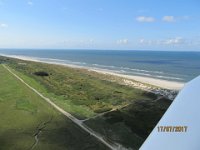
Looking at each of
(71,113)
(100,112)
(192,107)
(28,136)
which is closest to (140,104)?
(100,112)

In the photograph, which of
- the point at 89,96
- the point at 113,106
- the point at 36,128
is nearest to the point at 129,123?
the point at 113,106

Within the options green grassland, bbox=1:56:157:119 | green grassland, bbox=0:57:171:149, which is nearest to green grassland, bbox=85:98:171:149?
green grassland, bbox=0:57:171:149

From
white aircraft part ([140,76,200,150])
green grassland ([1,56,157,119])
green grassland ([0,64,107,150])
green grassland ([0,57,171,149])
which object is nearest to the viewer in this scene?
white aircraft part ([140,76,200,150])

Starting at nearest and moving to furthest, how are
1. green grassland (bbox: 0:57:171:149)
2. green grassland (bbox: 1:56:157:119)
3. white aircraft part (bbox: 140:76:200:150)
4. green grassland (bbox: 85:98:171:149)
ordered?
white aircraft part (bbox: 140:76:200:150) → green grassland (bbox: 85:98:171:149) → green grassland (bbox: 0:57:171:149) → green grassland (bbox: 1:56:157:119)

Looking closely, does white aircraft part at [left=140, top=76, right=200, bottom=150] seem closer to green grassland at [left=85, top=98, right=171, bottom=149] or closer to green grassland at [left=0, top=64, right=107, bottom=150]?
green grassland at [left=0, top=64, right=107, bottom=150]

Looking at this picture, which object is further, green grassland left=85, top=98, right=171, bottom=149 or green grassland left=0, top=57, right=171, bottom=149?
green grassland left=0, top=57, right=171, bottom=149

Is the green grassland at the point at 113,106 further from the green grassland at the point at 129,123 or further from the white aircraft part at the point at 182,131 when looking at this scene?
the white aircraft part at the point at 182,131

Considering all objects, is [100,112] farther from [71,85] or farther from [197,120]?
[197,120]
